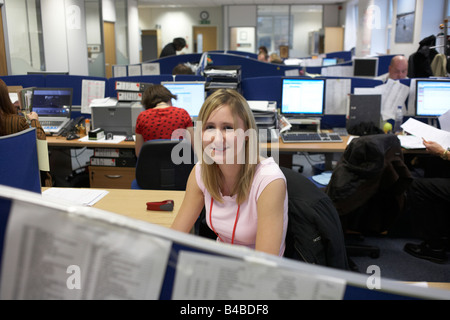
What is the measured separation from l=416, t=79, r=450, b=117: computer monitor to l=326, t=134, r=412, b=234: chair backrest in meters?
1.36

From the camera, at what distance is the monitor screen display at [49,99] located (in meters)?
3.56

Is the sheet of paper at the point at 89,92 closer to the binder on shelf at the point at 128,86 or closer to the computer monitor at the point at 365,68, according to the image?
the binder on shelf at the point at 128,86

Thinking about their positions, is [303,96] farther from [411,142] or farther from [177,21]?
[177,21]

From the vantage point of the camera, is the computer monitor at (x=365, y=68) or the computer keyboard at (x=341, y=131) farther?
the computer monitor at (x=365, y=68)

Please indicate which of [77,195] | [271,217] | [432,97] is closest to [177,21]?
[432,97]


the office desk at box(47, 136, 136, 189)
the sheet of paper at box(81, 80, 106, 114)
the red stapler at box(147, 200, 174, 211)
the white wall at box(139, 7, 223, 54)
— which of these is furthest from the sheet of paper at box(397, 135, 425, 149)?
the white wall at box(139, 7, 223, 54)

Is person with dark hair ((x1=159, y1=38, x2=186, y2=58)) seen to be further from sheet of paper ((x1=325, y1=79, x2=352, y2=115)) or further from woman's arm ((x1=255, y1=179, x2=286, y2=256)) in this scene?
woman's arm ((x1=255, y1=179, x2=286, y2=256))

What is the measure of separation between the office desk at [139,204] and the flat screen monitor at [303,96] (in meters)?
1.83

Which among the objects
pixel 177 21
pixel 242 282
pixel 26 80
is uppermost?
pixel 177 21

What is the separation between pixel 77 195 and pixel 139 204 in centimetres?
32

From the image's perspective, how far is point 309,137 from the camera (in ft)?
10.5

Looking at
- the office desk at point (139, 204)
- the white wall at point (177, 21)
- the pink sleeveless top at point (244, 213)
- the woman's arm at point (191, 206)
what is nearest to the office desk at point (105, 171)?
the office desk at point (139, 204)
